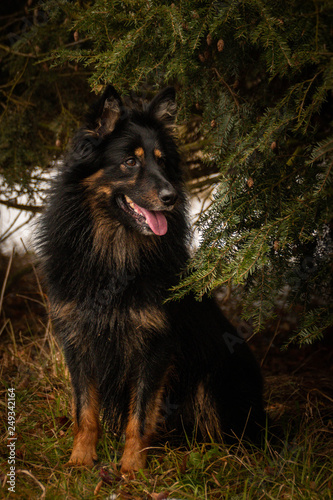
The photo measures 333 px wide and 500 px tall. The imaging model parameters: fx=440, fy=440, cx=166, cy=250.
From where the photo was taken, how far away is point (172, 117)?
3.28 m

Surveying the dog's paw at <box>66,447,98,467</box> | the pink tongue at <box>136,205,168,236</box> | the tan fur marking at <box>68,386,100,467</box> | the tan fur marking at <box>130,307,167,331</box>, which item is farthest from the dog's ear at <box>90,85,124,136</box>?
the dog's paw at <box>66,447,98,467</box>

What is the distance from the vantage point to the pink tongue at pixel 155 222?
2.88 metres

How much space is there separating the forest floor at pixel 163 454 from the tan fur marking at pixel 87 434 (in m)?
0.08

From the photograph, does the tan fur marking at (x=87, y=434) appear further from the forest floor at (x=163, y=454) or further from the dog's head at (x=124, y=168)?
the dog's head at (x=124, y=168)

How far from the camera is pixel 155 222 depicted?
290cm

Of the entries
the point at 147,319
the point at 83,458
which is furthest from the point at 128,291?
the point at 83,458

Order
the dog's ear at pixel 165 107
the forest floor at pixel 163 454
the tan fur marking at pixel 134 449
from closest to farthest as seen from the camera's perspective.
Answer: the forest floor at pixel 163 454
the tan fur marking at pixel 134 449
the dog's ear at pixel 165 107

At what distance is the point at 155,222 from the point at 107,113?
806 mm

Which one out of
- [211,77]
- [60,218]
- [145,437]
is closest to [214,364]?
[145,437]

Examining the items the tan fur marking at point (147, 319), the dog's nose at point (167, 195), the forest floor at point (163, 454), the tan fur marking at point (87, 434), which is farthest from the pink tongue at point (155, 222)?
the forest floor at point (163, 454)

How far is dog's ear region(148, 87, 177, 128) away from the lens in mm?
3096

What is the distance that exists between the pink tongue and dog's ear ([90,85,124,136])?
0.59 m

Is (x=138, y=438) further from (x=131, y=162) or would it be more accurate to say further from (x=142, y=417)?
(x=131, y=162)

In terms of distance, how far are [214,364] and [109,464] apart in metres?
1.00
